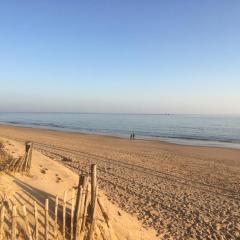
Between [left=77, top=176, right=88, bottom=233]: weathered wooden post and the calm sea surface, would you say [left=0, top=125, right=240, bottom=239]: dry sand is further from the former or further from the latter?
the calm sea surface

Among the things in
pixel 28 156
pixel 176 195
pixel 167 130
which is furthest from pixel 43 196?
pixel 167 130

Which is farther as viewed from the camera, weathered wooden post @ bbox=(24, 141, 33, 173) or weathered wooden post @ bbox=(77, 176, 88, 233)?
weathered wooden post @ bbox=(24, 141, 33, 173)

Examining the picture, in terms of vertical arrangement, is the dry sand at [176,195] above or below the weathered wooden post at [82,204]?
below

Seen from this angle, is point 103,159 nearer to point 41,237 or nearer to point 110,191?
point 110,191

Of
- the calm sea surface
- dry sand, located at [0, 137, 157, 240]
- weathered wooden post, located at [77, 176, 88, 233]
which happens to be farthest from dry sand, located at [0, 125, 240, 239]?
the calm sea surface

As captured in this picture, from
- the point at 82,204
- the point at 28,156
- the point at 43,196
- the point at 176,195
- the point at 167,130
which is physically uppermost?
the point at 28,156

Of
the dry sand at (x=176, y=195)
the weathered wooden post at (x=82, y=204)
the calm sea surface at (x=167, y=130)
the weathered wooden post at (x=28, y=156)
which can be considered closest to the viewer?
the weathered wooden post at (x=82, y=204)

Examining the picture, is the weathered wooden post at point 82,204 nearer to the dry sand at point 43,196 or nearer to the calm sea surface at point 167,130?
the dry sand at point 43,196

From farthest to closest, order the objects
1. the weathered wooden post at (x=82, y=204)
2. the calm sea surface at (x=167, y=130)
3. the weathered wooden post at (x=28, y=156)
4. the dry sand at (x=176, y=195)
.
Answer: the calm sea surface at (x=167, y=130), the weathered wooden post at (x=28, y=156), the dry sand at (x=176, y=195), the weathered wooden post at (x=82, y=204)

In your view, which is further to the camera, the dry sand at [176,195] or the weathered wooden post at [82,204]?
the dry sand at [176,195]

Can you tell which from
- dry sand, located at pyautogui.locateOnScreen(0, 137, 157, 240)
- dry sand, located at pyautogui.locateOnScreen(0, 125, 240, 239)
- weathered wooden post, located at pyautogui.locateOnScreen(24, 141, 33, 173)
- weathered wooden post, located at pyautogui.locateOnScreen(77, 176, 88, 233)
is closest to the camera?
weathered wooden post, located at pyautogui.locateOnScreen(77, 176, 88, 233)

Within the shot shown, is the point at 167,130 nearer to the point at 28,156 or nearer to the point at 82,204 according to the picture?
the point at 28,156

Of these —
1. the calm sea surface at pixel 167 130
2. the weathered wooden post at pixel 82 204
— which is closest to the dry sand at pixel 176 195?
the weathered wooden post at pixel 82 204

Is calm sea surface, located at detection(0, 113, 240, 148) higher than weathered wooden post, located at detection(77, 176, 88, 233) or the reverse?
the reverse
